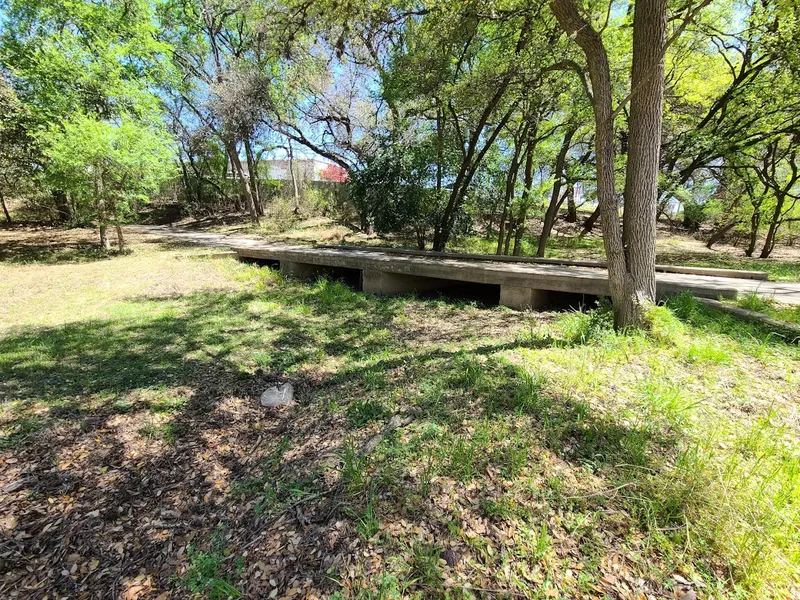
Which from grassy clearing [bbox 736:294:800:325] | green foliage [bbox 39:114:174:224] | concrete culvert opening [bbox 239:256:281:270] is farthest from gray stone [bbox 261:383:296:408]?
green foliage [bbox 39:114:174:224]

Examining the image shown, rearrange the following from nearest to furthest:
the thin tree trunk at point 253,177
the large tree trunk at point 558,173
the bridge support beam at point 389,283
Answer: the bridge support beam at point 389,283 < the large tree trunk at point 558,173 < the thin tree trunk at point 253,177

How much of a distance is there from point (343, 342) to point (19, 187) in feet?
52.9

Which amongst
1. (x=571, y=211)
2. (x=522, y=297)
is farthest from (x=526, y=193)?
(x=571, y=211)

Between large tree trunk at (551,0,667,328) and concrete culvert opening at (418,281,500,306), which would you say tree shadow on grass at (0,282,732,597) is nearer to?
large tree trunk at (551,0,667,328)

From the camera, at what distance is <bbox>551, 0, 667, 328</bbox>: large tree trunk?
3.11m

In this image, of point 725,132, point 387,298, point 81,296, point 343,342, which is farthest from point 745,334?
point 81,296

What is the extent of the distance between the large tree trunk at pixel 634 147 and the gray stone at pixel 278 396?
324 centimetres

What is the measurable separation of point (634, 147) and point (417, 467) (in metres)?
3.40

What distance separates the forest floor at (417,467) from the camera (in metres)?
1.49

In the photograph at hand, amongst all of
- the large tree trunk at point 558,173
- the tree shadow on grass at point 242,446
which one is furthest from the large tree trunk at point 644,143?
the large tree trunk at point 558,173

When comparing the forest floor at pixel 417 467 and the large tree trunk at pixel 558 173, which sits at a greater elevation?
the large tree trunk at pixel 558 173

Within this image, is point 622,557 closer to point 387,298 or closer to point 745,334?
point 745,334

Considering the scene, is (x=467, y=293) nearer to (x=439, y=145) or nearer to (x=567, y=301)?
(x=567, y=301)

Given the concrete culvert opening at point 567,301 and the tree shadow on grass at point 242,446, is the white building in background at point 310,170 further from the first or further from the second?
the tree shadow on grass at point 242,446
